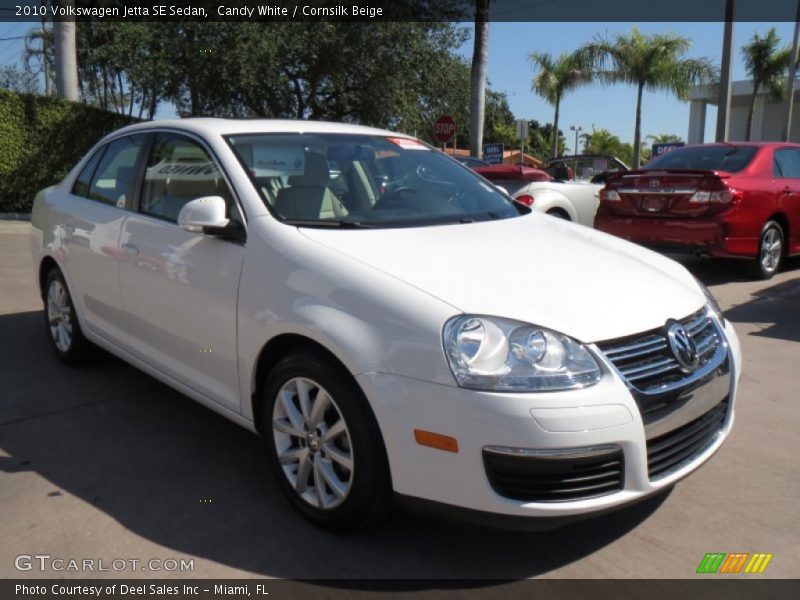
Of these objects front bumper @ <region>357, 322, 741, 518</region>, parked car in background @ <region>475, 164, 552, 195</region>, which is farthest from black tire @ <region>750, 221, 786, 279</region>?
front bumper @ <region>357, 322, 741, 518</region>

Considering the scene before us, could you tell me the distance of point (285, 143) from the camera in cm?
377

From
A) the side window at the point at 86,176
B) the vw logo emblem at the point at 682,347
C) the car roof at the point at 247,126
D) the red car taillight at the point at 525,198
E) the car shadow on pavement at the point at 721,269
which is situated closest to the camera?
the vw logo emblem at the point at 682,347

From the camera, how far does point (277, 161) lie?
363 cm

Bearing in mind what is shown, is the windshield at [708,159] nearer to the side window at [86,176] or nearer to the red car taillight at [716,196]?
the red car taillight at [716,196]

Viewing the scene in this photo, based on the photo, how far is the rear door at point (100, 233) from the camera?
417cm

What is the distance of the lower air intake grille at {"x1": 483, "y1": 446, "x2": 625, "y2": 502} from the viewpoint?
2.44 m

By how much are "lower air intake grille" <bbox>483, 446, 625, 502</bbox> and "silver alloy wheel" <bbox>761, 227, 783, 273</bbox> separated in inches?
255

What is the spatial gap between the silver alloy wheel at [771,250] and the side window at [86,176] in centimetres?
664

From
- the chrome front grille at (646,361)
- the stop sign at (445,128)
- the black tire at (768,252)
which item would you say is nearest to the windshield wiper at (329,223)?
the chrome front grille at (646,361)

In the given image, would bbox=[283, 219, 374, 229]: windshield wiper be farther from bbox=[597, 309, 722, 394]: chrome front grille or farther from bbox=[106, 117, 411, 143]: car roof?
bbox=[597, 309, 722, 394]: chrome front grille

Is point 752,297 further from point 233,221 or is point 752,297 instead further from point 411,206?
point 233,221

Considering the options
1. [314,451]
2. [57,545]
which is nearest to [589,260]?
[314,451]

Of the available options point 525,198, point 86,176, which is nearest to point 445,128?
point 525,198

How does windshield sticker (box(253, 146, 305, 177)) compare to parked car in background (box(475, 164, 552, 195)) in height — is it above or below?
above
